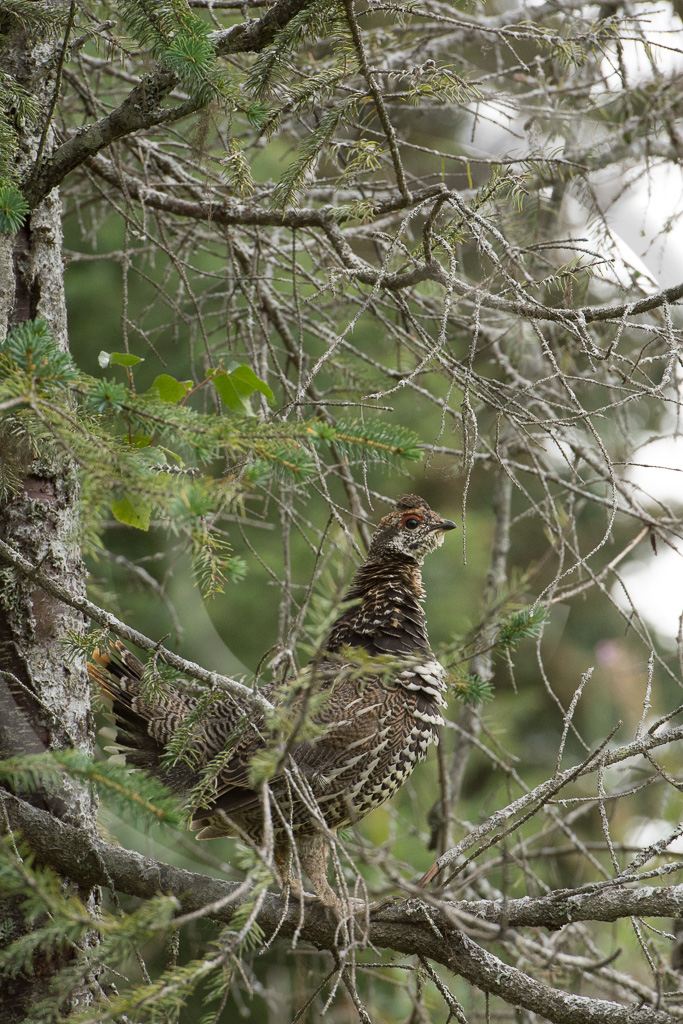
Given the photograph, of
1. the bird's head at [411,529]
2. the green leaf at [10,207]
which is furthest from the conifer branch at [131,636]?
the bird's head at [411,529]

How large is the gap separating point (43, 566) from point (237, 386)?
815 millimetres

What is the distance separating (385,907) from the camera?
222 centimetres

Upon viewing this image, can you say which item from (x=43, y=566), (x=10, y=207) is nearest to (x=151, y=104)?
(x=10, y=207)

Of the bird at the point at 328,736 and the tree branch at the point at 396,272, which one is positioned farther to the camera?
the bird at the point at 328,736

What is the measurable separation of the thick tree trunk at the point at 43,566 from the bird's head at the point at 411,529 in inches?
→ 47.2

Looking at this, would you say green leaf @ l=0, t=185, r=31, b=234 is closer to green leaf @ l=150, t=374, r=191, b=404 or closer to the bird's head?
green leaf @ l=150, t=374, r=191, b=404

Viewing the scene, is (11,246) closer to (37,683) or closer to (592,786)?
(37,683)

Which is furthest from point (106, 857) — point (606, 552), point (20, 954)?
point (606, 552)

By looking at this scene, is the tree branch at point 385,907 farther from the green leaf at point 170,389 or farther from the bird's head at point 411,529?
the bird's head at point 411,529

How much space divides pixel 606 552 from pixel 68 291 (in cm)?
523

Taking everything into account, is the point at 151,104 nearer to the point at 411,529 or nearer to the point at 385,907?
the point at 411,529

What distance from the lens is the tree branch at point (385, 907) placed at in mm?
1950

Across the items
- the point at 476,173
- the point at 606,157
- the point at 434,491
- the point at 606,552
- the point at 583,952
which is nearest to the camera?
the point at 583,952

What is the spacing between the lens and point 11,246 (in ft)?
7.86
